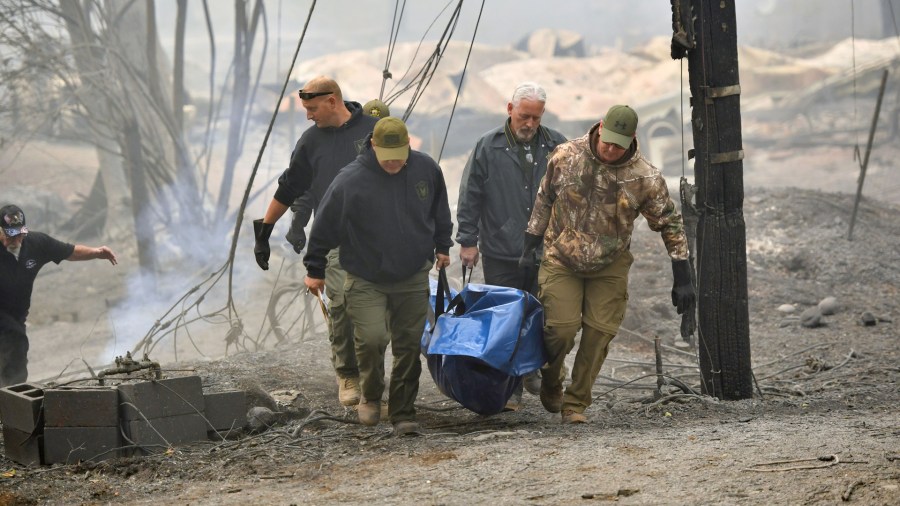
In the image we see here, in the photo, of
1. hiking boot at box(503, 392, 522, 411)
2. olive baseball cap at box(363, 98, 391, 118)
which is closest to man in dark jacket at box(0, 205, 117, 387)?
olive baseball cap at box(363, 98, 391, 118)

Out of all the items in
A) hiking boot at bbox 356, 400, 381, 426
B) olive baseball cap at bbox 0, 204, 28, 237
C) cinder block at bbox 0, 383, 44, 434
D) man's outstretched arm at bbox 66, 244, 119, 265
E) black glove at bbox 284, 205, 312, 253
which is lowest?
hiking boot at bbox 356, 400, 381, 426

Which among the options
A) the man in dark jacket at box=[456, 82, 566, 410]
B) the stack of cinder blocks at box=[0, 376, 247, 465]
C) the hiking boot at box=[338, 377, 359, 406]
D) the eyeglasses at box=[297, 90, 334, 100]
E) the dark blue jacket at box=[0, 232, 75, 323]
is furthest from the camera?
the dark blue jacket at box=[0, 232, 75, 323]

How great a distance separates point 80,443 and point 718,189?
13.1ft

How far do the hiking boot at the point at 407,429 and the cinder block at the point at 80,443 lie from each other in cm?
154

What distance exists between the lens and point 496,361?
600 centimetres

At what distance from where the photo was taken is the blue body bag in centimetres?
602

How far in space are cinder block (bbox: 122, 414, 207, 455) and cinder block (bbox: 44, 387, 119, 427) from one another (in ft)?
0.40

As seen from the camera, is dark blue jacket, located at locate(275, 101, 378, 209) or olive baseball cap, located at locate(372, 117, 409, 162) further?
dark blue jacket, located at locate(275, 101, 378, 209)

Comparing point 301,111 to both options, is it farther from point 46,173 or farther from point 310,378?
point 310,378

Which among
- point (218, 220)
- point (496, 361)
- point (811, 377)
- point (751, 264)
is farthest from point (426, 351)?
point (218, 220)

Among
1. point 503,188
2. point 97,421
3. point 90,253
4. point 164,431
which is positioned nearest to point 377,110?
point 503,188

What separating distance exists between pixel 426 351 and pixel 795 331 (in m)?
5.21

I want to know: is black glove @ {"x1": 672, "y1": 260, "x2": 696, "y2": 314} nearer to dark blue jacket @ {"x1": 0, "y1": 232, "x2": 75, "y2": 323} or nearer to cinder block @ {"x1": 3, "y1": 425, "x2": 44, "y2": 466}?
cinder block @ {"x1": 3, "y1": 425, "x2": 44, "y2": 466}

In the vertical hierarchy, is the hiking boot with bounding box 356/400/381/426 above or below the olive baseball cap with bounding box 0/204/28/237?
below
